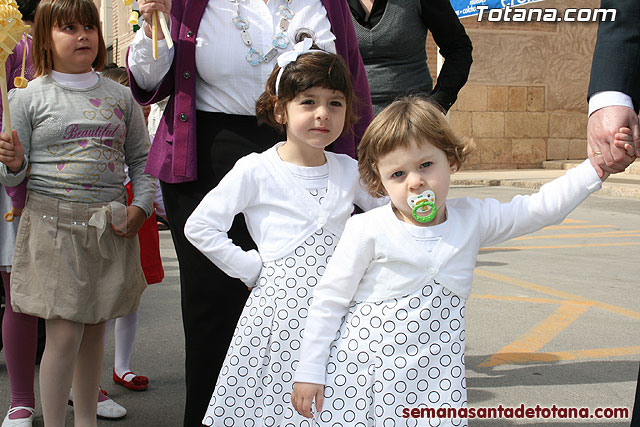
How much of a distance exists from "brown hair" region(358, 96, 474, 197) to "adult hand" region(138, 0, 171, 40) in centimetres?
83

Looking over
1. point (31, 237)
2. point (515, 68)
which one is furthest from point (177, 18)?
point (515, 68)

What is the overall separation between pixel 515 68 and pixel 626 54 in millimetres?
16718

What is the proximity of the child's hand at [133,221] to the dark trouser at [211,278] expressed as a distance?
13.5 inches

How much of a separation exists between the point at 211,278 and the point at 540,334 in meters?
2.75

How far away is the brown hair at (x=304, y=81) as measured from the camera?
2.71m

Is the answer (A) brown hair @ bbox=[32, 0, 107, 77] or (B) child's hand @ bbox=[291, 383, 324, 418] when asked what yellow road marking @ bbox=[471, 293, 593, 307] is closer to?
(A) brown hair @ bbox=[32, 0, 107, 77]

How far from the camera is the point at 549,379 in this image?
14.1 ft

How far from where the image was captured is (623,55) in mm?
2277

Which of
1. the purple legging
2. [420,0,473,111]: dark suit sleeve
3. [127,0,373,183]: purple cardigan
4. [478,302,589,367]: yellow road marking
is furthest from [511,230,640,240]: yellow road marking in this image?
the purple legging

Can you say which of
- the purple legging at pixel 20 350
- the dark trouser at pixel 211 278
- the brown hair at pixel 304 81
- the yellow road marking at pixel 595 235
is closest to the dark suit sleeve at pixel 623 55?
the brown hair at pixel 304 81

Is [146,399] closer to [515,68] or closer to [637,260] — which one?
[637,260]

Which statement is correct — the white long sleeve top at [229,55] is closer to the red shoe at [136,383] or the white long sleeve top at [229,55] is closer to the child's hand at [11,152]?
the child's hand at [11,152]

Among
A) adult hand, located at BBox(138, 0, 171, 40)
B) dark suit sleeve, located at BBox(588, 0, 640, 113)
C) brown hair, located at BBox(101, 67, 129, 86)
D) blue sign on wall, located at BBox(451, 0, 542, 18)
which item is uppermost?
blue sign on wall, located at BBox(451, 0, 542, 18)

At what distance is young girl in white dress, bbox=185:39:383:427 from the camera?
8.58 ft
